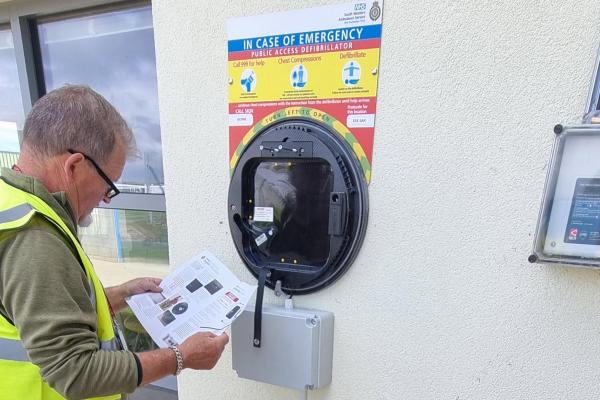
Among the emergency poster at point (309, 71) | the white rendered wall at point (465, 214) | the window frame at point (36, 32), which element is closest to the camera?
the white rendered wall at point (465, 214)

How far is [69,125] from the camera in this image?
2.45ft

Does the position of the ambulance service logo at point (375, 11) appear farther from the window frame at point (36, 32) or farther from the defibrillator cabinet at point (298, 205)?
the window frame at point (36, 32)

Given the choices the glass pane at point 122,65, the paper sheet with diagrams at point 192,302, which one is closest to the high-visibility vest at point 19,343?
the paper sheet with diagrams at point 192,302

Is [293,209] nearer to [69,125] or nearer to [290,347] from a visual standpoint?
[290,347]

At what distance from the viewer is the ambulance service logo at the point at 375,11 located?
0.84 metres

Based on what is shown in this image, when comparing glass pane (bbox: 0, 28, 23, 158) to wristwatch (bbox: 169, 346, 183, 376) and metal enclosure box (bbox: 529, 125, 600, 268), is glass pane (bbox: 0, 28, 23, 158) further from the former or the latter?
metal enclosure box (bbox: 529, 125, 600, 268)

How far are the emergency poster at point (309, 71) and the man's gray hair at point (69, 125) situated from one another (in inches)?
13.8

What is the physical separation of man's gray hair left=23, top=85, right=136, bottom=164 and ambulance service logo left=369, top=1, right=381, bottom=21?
63 cm

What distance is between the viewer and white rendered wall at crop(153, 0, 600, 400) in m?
0.74

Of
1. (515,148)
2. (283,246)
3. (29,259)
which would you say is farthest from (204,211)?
(515,148)

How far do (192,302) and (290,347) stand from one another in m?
0.29

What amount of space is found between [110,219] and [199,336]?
1.20 meters

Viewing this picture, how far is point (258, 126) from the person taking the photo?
1.00 metres

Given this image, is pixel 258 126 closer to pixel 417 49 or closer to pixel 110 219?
pixel 417 49
